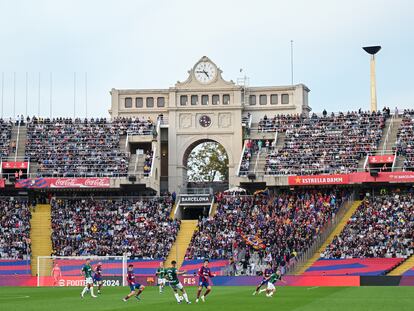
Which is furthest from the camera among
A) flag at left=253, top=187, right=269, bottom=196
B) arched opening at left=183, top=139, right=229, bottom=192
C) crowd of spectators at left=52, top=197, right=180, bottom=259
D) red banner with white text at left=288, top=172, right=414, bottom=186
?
arched opening at left=183, top=139, right=229, bottom=192

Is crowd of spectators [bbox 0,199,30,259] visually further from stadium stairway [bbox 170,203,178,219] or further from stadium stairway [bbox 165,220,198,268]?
stadium stairway [bbox 170,203,178,219]

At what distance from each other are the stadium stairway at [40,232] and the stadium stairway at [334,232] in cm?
2254

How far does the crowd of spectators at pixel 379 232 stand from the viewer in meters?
69.9

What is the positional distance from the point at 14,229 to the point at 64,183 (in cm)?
657

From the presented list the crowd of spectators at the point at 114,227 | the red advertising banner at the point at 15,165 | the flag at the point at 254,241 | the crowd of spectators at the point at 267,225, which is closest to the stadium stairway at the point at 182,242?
the crowd of spectators at the point at 114,227

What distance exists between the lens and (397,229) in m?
72.0

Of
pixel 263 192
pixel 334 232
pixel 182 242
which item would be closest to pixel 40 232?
pixel 182 242

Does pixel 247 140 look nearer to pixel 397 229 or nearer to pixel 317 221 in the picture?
pixel 317 221

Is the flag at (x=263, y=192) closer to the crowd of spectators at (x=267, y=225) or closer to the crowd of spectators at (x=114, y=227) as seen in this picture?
the crowd of spectators at (x=267, y=225)

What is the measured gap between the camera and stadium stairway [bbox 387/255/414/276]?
220ft

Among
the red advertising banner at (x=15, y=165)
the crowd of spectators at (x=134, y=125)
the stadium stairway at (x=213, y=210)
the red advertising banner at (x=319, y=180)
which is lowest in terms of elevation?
the stadium stairway at (x=213, y=210)

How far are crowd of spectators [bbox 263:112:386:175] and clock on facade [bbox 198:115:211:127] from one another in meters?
6.83

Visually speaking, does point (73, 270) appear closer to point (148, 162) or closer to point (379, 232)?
point (148, 162)

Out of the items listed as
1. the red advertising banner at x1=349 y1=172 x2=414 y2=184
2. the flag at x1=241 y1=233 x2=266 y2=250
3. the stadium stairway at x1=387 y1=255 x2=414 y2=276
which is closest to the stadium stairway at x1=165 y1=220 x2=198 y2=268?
the flag at x1=241 y1=233 x2=266 y2=250
